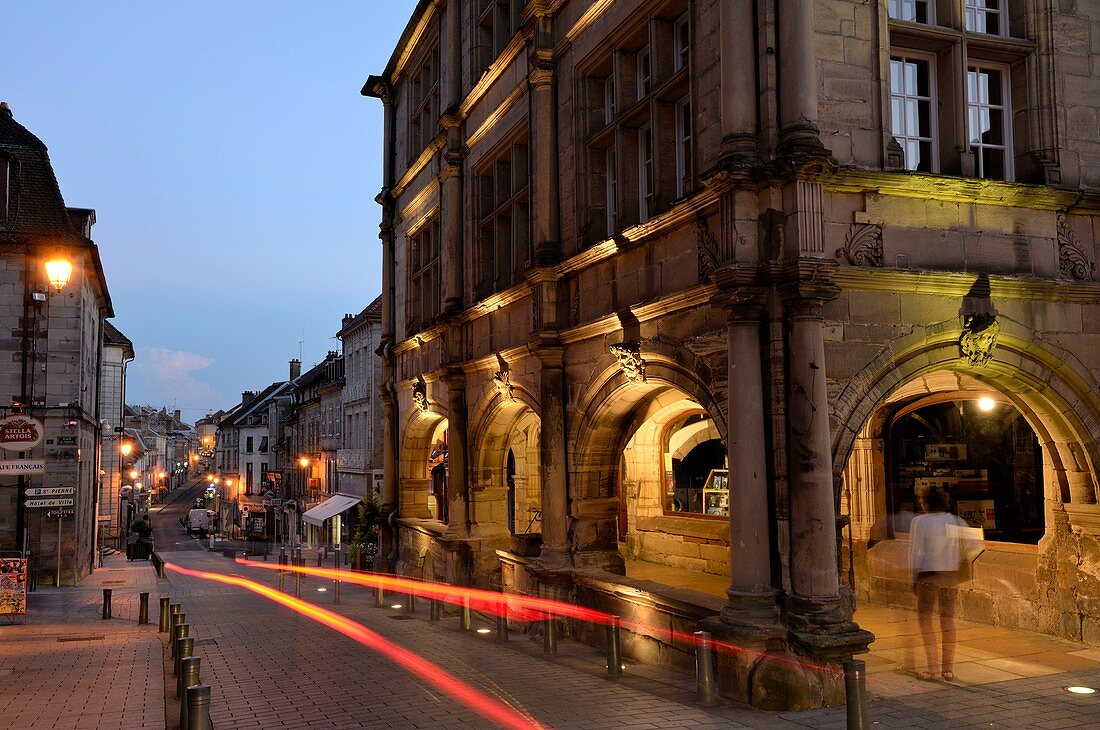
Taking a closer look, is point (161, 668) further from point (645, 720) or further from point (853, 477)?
point (853, 477)

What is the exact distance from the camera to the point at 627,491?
17.3m

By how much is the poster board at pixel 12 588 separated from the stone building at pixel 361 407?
18.5 metres

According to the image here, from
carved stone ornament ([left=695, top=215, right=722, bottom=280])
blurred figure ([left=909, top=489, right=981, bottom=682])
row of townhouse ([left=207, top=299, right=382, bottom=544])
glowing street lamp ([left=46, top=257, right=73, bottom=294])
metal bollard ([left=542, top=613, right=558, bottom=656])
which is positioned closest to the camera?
blurred figure ([left=909, top=489, right=981, bottom=682])

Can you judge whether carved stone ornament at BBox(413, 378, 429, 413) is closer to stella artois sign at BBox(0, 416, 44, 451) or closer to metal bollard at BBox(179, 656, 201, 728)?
stella artois sign at BBox(0, 416, 44, 451)

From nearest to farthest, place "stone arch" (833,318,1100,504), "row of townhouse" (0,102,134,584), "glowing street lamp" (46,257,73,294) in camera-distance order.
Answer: "stone arch" (833,318,1100,504) → "glowing street lamp" (46,257,73,294) → "row of townhouse" (0,102,134,584)

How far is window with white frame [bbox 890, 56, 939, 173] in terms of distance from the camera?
31.7ft

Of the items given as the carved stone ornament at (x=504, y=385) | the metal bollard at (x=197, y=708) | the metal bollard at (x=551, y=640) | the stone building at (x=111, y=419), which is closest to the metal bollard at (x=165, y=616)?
the carved stone ornament at (x=504, y=385)

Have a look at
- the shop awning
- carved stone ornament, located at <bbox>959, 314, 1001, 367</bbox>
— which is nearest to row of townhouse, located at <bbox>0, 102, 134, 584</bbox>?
the shop awning

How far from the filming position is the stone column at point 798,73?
8617mm

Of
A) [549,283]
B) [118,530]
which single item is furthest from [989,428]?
[118,530]

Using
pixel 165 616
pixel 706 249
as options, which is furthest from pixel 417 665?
pixel 706 249

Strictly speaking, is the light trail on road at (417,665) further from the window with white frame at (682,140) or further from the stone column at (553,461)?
the window with white frame at (682,140)

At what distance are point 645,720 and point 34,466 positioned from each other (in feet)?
39.1

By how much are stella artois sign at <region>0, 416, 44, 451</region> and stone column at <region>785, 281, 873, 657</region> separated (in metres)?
11.1
